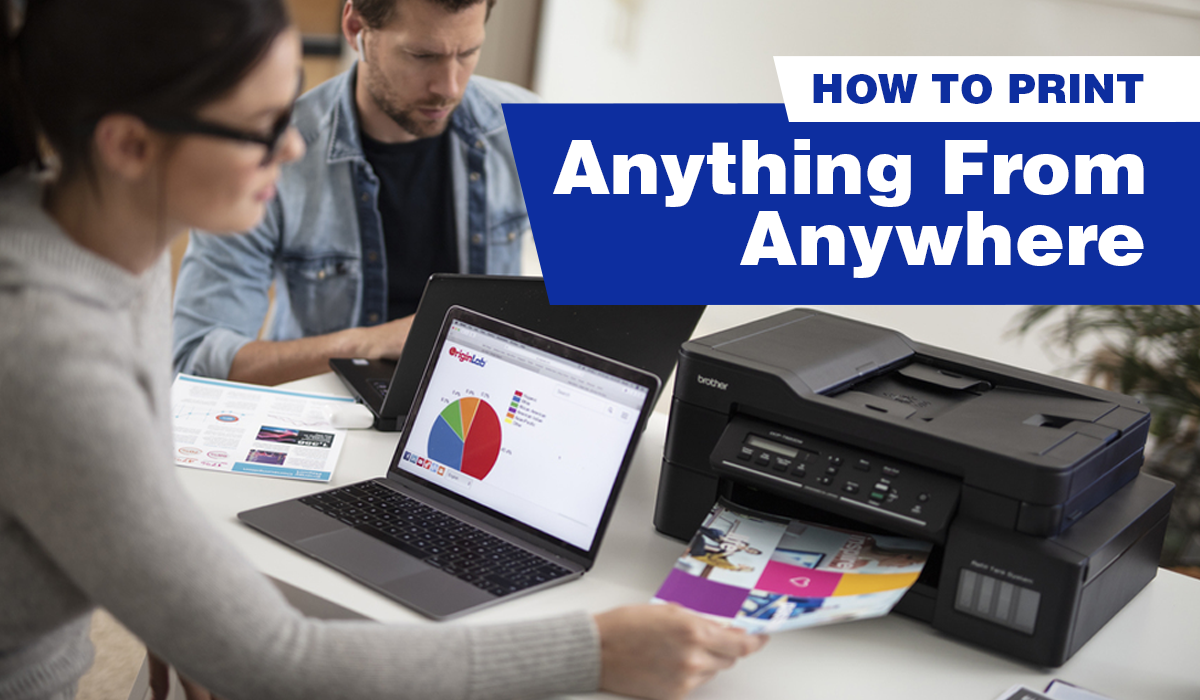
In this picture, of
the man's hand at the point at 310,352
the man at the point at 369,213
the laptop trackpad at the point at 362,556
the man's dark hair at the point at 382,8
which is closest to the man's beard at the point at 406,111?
the man at the point at 369,213

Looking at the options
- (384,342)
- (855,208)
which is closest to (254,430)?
(384,342)

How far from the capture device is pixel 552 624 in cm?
101

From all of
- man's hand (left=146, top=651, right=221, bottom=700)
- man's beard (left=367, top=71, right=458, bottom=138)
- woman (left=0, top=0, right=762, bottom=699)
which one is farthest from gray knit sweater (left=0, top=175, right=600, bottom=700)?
man's beard (left=367, top=71, right=458, bottom=138)

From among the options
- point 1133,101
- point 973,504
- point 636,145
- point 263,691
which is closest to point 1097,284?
point 1133,101

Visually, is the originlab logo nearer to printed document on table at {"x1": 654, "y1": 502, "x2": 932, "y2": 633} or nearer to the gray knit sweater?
printed document on table at {"x1": 654, "y1": 502, "x2": 932, "y2": 633}

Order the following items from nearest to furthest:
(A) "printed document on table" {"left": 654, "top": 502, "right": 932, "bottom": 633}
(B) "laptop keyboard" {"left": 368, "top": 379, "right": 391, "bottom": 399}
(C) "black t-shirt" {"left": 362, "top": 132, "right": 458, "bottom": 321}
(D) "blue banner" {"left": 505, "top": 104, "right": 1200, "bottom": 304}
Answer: (A) "printed document on table" {"left": 654, "top": 502, "right": 932, "bottom": 633} < (B) "laptop keyboard" {"left": 368, "top": 379, "right": 391, "bottom": 399} < (C) "black t-shirt" {"left": 362, "top": 132, "right": 458, "bottom": 321} < (D) "blue banner" {"left": 505, "top": 104, "right": 1200, "bottom": 304}

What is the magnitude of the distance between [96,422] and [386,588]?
0.48 m

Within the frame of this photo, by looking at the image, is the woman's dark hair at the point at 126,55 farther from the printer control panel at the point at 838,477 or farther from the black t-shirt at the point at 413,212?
the black t-shirt at the point at 413,212

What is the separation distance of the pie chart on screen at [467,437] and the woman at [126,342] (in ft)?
1.36

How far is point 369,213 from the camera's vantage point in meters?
2.19

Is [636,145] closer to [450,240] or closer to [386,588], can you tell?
[450,240]

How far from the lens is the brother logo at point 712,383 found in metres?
1.34

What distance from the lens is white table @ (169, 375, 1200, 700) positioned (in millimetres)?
1124

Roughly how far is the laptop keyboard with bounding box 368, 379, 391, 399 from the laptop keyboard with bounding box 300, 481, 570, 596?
286 mm
